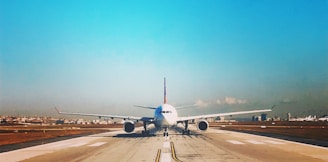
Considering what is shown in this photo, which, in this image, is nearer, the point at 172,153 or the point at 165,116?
the point at 172,153

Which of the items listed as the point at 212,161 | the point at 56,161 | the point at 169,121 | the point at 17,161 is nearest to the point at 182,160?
the point at 212,161

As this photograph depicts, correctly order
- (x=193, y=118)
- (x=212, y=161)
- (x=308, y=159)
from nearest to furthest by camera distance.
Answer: (x=212, y=161) → (x=308, y=159) → (x=193, y=118)

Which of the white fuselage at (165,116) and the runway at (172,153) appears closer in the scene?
the runway at (172,153)

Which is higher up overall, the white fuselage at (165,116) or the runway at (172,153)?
the white fuselage at (165,116)

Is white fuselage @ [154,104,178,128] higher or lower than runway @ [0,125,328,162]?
higher

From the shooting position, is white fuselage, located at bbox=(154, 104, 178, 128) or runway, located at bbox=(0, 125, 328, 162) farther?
white fuselage, located at bbox=(154, 104, 178, 128)

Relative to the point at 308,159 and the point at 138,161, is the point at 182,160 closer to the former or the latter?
the point at 138,161

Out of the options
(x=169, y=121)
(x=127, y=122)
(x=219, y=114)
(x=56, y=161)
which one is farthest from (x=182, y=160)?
(x=219, y=114)

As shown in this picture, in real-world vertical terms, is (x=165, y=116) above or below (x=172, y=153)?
above

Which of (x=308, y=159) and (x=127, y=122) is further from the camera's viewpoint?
(x=127, y=122)

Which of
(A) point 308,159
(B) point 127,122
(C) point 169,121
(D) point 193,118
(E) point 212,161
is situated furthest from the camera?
(D) point 193,118

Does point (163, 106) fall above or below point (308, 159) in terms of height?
above
